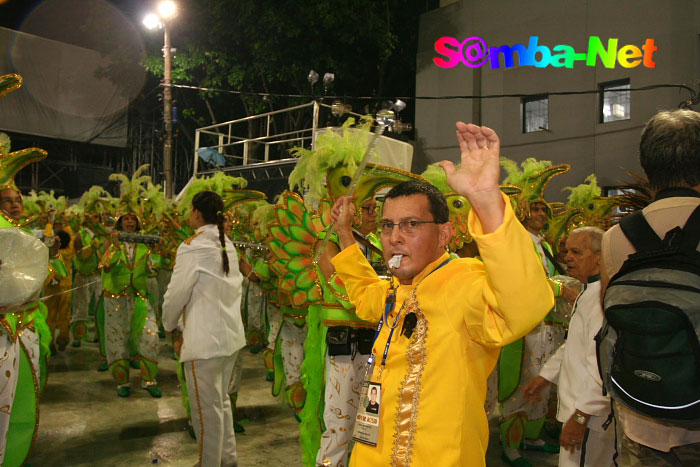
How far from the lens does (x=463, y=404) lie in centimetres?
177

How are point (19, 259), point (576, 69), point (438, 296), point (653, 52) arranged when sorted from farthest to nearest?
1. point (576, 69)
2. point (653, 52)
3. point (19, 259)
4. point (438, 296)

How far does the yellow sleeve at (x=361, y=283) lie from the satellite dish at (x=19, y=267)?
2035mm

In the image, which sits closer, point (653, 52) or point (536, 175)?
point (536, 175)

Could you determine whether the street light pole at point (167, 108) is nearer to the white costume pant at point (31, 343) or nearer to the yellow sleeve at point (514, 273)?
the white costume pant at point (31, 343)

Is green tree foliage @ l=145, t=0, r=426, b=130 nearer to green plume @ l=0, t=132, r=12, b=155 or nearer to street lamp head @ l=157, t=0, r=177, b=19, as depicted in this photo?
street lamp head @ l=157, t=0, r=177, b=19

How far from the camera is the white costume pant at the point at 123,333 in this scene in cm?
683

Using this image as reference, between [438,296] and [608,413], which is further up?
[438,296]

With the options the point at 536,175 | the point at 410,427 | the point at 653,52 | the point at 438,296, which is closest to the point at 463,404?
the point at 410,427

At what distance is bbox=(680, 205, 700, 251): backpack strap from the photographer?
162cm

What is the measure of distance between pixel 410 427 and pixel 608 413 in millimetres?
1569

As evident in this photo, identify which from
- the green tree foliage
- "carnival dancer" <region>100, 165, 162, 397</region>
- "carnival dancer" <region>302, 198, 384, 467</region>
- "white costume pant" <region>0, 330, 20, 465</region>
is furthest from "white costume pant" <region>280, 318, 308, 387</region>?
the green tree foliage

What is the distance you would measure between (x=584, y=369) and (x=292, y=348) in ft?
10.9

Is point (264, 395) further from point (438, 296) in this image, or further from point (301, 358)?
point (438, 296)

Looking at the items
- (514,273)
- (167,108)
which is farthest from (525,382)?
(167,108)
